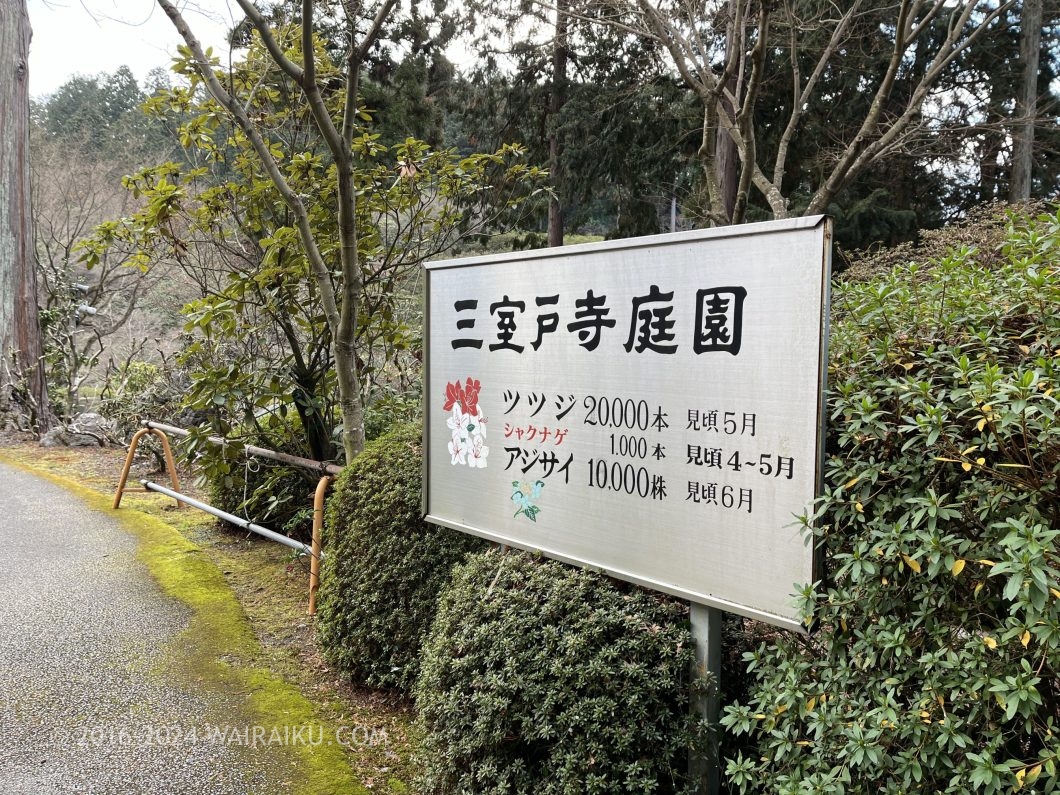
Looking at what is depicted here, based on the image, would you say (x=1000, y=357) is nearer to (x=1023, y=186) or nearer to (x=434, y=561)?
(x=434, y=561)

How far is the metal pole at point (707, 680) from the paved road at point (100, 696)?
5.00ft

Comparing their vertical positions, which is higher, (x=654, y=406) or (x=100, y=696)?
(x=654, y=406)

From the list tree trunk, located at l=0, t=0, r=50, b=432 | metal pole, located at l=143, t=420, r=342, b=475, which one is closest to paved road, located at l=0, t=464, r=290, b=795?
metal pole, located at l=143, t=420, r=342, b=475

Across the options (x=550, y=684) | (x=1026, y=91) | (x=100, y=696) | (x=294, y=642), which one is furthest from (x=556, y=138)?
(x=550, y=684)

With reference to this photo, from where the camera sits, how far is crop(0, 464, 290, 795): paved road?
8.20 ft

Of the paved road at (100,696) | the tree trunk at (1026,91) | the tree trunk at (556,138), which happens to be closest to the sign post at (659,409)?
the paved road at (100,696)

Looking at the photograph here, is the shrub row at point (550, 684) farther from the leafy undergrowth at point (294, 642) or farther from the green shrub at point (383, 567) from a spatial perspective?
the leafy undergrowth at point (294, 642)

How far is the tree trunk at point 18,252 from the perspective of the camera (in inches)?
391

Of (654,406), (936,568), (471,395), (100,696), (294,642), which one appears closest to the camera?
(936,568)

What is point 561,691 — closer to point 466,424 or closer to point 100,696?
point 466,424

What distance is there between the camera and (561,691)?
191 centimetres

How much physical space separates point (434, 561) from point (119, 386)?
8618mm

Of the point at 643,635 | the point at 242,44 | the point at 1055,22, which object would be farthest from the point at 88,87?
the point at 643,635

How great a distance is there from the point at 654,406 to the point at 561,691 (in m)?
0.83
